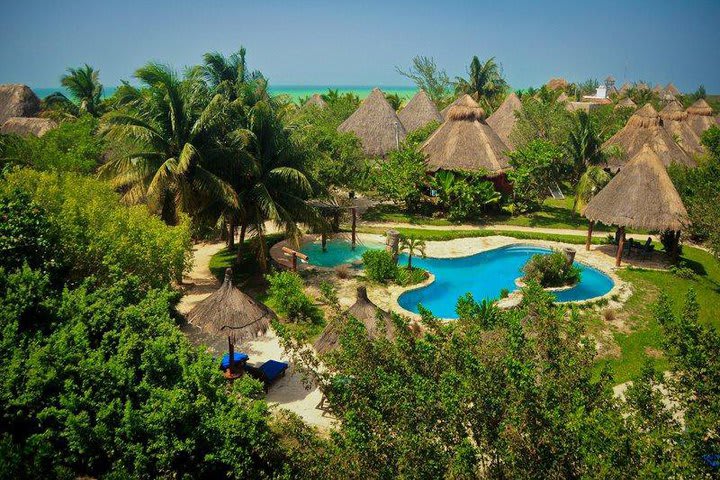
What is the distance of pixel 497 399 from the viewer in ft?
20.4

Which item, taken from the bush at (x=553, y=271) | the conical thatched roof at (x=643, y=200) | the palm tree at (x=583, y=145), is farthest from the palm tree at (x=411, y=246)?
the palm tree at (x=583, y=145)

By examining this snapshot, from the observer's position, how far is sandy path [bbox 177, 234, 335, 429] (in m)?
11.3

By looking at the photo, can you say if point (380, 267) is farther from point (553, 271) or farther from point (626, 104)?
point (626, 104)

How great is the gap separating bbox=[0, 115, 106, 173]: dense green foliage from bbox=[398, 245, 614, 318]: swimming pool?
1350cm

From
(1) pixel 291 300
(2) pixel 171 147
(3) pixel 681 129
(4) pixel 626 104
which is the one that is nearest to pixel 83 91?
(2) pixel 171 147

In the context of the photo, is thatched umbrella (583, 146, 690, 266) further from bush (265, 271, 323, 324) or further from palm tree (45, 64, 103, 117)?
palm tree (45, 64, 103, 117)

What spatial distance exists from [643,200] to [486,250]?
6370 mm

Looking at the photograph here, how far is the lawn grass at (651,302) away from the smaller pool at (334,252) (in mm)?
10248

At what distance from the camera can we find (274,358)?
1348 cm

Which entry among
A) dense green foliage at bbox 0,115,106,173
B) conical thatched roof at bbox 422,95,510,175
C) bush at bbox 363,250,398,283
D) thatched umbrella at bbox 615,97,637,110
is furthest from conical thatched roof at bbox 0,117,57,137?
thatched umbrella at bbox 615,97,637,110

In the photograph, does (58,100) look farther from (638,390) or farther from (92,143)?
(638,390)

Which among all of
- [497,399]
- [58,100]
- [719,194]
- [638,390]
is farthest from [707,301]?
[58,100]

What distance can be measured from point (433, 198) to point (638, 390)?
842 inches

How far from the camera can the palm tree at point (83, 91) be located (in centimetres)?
3231
